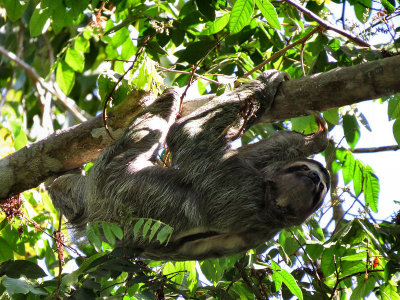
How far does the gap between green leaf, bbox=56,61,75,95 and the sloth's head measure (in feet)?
12.8

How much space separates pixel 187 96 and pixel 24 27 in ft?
22.6

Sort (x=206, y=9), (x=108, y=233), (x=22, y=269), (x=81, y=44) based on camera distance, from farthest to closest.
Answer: (x=81, y=44)
(x=206, y=9)
(x=22, y=269)
(x=108, y=233)

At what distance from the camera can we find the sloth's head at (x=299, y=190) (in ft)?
20.0

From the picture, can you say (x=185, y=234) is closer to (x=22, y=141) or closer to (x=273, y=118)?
(x=273, y=118)

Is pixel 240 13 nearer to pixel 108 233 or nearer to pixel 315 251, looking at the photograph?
pixel 108 233

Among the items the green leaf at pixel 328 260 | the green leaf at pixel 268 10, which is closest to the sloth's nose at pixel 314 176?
the green leaf at pixel 328 260

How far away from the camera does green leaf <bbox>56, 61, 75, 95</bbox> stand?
8.55 metres

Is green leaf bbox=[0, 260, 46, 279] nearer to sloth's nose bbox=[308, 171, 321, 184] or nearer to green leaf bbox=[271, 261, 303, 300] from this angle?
green leaf bbox=[271, 261, 303, 300]

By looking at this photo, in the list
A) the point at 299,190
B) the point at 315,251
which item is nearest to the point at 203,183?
the point at 299,190

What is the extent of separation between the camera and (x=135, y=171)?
6.65 metres

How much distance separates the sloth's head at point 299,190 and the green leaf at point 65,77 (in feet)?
12.8

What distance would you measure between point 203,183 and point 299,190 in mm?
1122

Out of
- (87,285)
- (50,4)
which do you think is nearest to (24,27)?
(50,4)

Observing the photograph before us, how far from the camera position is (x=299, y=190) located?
20.0 ft
